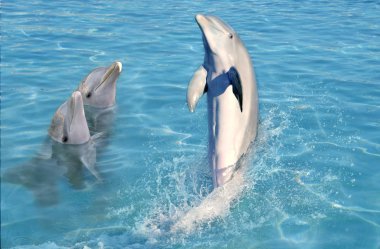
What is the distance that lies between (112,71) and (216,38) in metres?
3.94

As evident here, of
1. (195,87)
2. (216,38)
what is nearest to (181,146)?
(195,87)

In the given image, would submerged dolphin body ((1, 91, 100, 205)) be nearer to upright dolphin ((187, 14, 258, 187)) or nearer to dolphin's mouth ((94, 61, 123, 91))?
dolphin's mouth ((94, 61, 123, 91))

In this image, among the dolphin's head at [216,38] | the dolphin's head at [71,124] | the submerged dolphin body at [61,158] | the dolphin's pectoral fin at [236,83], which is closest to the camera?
the dolphin's pectoral fin at [236,83]

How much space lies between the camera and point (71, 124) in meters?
8.52

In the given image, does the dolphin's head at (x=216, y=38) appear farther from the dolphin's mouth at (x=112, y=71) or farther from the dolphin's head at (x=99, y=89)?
the dolphin's head at (x=99, y=89)

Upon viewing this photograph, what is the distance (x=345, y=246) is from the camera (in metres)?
6.29

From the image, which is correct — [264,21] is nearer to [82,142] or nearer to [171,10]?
[171,10]

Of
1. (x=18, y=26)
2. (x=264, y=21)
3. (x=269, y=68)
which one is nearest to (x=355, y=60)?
(x=269, y=68)

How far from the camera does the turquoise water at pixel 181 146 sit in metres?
6.48

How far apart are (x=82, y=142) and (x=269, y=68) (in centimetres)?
515

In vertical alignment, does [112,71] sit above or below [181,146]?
above

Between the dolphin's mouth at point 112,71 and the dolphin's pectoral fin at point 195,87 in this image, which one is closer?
the dolphin's pectoral fin at point 195,87

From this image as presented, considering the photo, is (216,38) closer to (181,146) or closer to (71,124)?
(181,146)

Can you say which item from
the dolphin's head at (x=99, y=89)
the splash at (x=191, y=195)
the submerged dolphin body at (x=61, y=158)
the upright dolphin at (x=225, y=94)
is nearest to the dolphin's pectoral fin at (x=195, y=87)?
the upright dolphin at (x=225, y=94)
